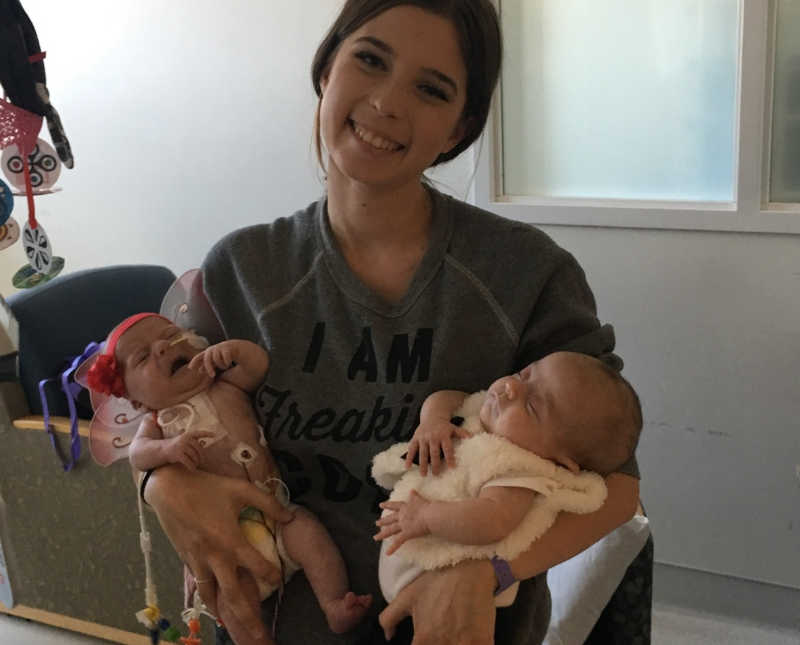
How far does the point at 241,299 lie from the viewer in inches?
Answer: 53.7

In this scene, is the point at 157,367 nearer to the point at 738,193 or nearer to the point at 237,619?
the point at 237,619

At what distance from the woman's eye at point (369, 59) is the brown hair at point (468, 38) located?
46mm

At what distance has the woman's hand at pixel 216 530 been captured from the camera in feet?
4.03

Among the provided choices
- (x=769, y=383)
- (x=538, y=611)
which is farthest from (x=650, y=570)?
(x=769, y=383)

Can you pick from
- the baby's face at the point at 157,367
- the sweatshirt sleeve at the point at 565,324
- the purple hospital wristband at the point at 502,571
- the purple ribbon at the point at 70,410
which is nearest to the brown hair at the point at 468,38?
the sweatshirt sleeve at the point at 565,324

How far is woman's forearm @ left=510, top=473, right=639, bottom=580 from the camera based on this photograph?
1110 millimetres

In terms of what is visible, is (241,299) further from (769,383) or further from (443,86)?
(769,383)

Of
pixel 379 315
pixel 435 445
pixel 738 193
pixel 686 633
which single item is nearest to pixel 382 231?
pixel 379 315

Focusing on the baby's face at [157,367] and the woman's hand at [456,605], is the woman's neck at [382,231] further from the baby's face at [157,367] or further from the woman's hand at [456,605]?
the woman's hand at [456,605]

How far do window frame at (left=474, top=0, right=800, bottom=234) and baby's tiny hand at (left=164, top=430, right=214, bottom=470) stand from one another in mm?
1051

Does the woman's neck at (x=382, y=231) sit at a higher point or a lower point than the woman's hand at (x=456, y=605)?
higher

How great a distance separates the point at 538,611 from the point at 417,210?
24.4 inches

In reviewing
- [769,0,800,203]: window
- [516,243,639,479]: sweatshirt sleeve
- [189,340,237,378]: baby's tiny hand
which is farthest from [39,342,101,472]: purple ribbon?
[769,0,800,203]: window

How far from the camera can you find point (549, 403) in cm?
113
